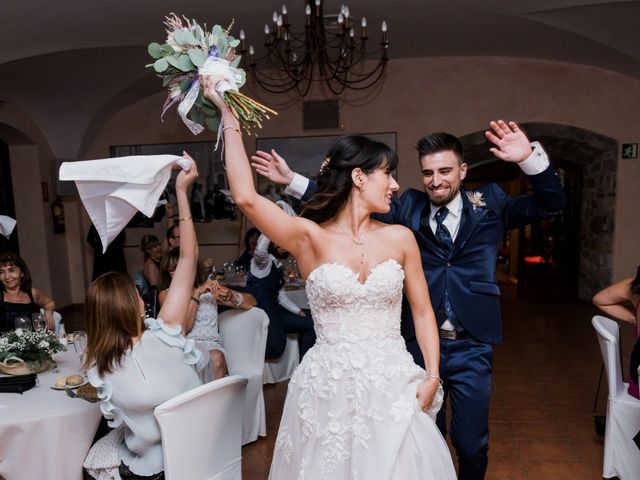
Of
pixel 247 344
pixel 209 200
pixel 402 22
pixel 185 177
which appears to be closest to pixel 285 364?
pixel 247 344

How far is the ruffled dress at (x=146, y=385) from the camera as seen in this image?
1.97 meters

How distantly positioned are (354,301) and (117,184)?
1028mm

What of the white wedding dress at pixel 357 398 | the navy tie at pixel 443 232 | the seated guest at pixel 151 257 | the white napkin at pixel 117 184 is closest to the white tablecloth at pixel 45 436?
the white napkin at pixel 117 184

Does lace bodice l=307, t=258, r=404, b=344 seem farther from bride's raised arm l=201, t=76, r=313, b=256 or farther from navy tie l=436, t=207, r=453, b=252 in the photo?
navy tie l=436, t=207, r=453, b=252

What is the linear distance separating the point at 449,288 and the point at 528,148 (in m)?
0.68

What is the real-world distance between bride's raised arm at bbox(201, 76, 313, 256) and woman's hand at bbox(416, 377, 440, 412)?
2.31ft

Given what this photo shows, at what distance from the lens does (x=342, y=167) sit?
5.88 feet

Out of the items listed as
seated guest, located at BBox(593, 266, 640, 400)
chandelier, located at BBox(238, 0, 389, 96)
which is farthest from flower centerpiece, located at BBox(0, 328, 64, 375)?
seated guest, located at BBox(593, 266, 640, 400)

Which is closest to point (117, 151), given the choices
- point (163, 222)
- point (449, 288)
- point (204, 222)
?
point (163, 222)

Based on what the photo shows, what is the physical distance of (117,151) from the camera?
862 centimetres

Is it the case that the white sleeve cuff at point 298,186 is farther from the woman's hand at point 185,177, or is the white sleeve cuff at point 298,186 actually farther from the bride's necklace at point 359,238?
the bride's necklace at point 359,238

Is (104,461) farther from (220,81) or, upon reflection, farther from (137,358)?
(220,81)

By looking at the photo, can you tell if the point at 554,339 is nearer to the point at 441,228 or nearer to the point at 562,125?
the point at 562,125

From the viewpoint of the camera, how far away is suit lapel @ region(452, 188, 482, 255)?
2249mm
